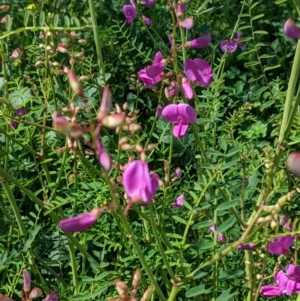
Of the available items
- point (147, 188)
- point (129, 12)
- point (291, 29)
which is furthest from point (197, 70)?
point (129, 12)

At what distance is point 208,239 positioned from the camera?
5.13 feet

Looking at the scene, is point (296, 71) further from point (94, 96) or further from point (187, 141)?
point (94, 96)

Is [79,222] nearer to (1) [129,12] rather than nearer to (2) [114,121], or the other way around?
(2) [114,121]

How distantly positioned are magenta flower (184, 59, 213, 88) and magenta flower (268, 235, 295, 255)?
1.02ft

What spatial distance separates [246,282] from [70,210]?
0.52 metres

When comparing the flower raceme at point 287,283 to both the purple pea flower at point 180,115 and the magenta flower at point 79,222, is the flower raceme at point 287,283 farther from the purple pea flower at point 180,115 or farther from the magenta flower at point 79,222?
the magenta flower at point 79,222

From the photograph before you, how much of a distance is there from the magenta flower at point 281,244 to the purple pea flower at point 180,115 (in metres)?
0.27

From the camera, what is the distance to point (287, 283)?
132 cm

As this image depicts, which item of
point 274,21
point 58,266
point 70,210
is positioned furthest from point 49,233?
point 274,21

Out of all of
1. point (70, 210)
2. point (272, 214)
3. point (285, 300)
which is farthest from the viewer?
point (70, 210)

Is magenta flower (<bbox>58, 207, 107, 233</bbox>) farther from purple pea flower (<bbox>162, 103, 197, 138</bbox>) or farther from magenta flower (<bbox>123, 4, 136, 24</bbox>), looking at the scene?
magenta flower (<bbox>123, 4, 136, 24</bbox>)

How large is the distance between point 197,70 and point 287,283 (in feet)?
1.43

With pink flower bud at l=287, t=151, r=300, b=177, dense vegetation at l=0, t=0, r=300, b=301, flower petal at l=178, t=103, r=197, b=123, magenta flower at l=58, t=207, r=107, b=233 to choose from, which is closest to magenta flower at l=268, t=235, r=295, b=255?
dense vegetation at l=0, t=0, r=300, b=301

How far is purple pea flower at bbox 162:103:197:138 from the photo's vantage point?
4.21 ft
